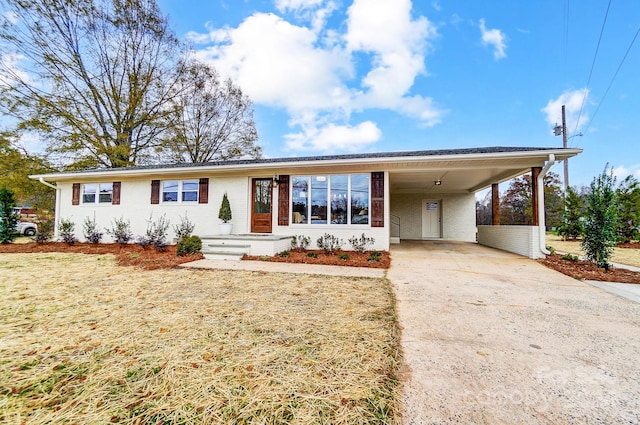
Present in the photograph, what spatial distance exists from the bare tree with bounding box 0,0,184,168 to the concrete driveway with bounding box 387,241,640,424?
18877 millimetres

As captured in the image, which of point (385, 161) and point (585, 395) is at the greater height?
point (385, 161)

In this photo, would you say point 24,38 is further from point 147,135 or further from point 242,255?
point 242,255

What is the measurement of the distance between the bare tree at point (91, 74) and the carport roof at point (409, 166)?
5.63 metres

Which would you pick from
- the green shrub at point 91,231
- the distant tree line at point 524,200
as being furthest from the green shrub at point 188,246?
the distant tree line at point 524,200

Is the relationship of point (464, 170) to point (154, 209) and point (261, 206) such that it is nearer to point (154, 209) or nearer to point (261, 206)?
point (261, 206)

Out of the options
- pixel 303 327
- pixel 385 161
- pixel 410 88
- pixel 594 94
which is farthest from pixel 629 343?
pixel 594 94

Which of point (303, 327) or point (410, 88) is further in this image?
point (410, 88)

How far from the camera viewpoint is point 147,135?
16.8 meters

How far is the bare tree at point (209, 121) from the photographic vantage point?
1753 cm

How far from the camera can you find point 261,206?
31.0 ft

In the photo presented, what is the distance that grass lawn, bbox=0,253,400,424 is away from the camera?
150 cm

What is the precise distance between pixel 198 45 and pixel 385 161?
17.1 metres

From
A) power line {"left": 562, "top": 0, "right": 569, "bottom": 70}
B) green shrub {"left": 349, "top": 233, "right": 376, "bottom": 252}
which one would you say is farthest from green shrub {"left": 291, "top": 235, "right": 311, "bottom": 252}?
power line {"left": 562, "top": 0, "right": 569, "bottom": 70}

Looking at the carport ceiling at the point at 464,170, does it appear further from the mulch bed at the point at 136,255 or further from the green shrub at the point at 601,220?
the mulch bed at the point at 136,255
